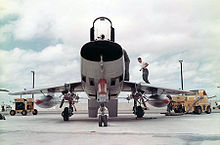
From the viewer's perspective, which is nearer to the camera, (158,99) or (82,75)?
(82,75)

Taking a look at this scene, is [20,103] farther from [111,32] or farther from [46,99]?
[111,32]

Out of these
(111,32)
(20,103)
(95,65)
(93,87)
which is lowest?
(20,103)

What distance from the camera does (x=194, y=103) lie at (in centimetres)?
2097

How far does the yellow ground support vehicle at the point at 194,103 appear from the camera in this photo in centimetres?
2093

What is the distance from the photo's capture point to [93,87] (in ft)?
35.9

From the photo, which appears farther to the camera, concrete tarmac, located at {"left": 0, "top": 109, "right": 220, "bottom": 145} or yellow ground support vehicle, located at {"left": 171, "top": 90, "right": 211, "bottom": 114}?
yellow ground support vehicle, located at {"left": 171, "top": 90, "right": 211, "bottom": 114}

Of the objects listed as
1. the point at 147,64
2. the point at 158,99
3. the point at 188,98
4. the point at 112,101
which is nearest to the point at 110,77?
the point at 147,64

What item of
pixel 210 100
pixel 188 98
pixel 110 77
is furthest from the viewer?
pixel 210 100

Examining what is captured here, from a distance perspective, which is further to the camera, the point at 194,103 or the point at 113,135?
the point at 194,103

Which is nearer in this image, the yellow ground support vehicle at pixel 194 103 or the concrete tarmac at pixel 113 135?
the concrete tarmac at pixel 113 135

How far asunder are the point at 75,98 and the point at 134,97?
376 cm

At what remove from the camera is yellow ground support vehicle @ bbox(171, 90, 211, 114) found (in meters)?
20.9

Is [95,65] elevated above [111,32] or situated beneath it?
situated beneath

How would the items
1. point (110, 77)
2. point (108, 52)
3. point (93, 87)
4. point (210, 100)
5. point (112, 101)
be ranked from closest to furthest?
point (108, 52), point (110, 77), point (93, 87), point (112, 101), point (210, 100)
